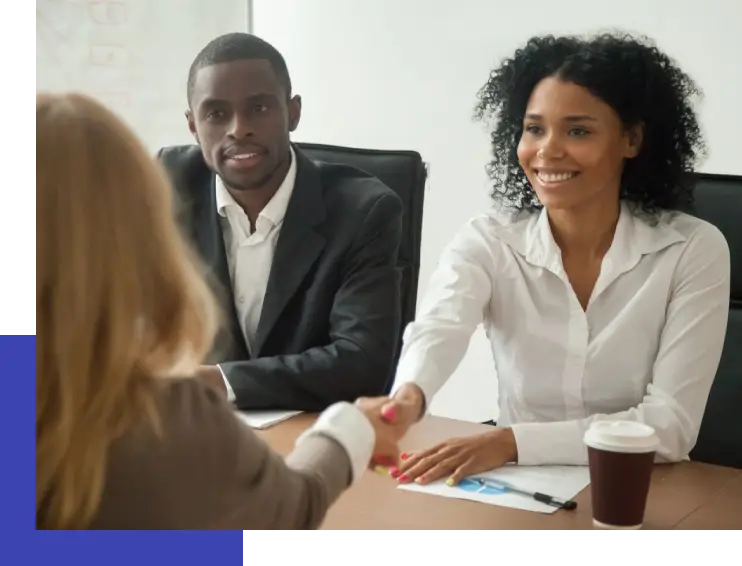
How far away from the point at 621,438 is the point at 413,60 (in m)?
1.51

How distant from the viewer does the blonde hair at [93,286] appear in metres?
0.64

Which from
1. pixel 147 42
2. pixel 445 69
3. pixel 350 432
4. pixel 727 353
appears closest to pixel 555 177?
pixel 727 353

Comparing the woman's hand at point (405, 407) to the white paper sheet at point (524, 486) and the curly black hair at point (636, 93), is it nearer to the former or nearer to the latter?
the white paper sheet at point (524, 486)

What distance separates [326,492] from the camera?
0.78 meters

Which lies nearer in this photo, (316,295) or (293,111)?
(316,295)

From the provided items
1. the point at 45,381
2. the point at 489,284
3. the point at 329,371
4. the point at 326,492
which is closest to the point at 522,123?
the point at 489,284

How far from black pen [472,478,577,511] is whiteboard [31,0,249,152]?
1200mm

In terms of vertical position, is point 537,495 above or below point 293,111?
below

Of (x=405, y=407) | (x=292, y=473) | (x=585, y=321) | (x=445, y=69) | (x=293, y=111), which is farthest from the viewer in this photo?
(x=445, y=69)

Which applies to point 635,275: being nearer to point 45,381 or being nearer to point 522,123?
point 522,123

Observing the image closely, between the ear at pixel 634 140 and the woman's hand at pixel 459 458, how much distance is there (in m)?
0.48

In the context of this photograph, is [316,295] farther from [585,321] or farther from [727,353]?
[727,353]

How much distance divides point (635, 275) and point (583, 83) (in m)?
0.26

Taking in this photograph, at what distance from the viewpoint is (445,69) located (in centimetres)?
222
